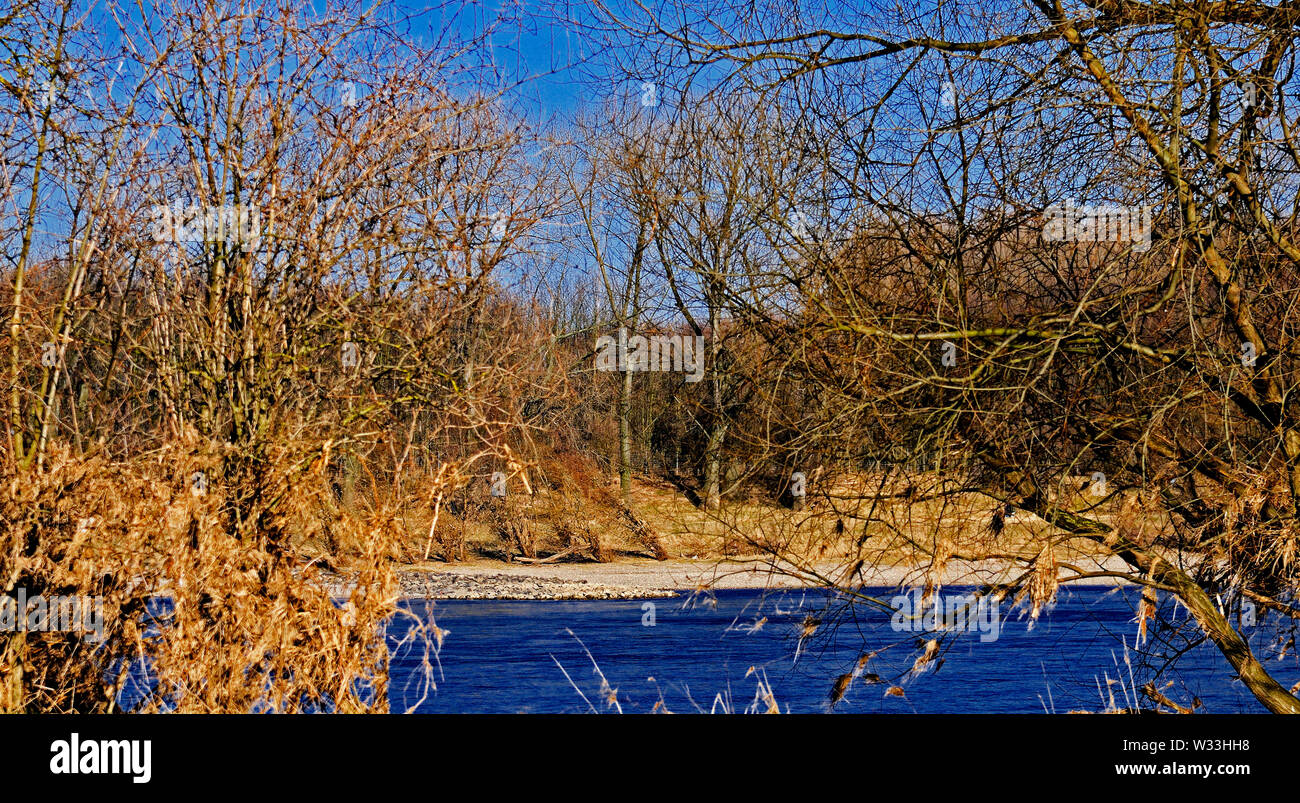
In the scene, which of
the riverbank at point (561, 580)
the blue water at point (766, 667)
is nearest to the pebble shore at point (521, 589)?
the riverbank at point (561, 580)

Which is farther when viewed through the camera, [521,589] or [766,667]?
[521,589]

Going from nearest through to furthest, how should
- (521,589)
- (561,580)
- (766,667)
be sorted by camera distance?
1. (766,667)
2. (521,589)
3. (561,580)

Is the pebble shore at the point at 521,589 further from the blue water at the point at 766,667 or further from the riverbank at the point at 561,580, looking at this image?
the blue water at the point at 766,667

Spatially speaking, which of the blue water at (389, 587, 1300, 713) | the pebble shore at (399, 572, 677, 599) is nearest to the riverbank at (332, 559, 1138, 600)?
the pebble shore at (399, 572, 677, 599)

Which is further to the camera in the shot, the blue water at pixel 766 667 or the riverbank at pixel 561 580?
the riverbank at pixel 561 580

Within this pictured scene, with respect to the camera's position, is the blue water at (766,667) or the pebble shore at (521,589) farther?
the pebble shore at (521,589)

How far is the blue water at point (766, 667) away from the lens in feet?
39.7

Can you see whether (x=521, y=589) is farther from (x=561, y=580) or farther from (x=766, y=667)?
(x=766, y=667)

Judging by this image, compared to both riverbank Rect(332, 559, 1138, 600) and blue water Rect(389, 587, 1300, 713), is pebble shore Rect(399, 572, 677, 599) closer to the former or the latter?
riverbank Rect(332, 559, 1138, 600)

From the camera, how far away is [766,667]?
1272 centimetres

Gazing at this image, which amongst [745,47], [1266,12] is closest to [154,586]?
[745,47]

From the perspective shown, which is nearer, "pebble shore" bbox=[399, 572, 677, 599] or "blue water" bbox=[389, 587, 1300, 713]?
"blue water" bbox=[389, 587, 1300, 713]

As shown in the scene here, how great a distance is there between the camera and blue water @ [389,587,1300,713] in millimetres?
12109

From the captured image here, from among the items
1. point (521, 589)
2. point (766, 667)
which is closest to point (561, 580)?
point (521, 589)
